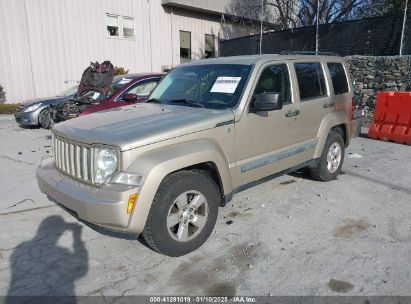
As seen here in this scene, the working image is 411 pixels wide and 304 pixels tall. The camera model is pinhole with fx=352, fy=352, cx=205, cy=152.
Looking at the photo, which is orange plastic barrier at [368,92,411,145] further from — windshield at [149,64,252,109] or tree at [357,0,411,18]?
tree at [357,0,411,18]

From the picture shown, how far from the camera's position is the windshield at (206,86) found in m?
4.04

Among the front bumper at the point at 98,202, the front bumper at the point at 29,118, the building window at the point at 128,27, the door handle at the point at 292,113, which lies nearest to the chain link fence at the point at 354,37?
the building window at the point at 128,27

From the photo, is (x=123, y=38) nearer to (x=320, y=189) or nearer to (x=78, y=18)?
(x=78, y=18)

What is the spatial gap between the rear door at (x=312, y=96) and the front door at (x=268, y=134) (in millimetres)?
189

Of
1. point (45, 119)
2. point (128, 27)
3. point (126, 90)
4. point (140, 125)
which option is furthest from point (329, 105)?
point (128, 27)

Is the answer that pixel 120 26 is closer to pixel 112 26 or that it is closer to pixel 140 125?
pixel 112 26

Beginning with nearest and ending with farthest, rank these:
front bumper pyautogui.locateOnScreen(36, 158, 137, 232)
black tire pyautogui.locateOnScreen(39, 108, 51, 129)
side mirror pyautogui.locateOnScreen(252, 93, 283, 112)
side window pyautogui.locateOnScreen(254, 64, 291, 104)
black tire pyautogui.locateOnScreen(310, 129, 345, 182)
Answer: front bumper pyautogui.locateOnScreen(36, 158, 137, 232) → side mirror pyautogui.locateOnScreen(252, 93, 283, 112) → side window pyautogui.locateOnScreen(254, 64, 291, 104) → black tire pyautogui.locateOnScreen(310, 129, 345, 182) → black tire pyautogui.locateOnScreen(39, 108, 51, 129)

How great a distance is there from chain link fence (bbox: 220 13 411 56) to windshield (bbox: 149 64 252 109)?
9358 millimetres

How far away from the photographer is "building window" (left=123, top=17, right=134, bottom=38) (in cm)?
1839

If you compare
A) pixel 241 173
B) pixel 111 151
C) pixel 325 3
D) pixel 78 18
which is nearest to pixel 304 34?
pixel 325 3

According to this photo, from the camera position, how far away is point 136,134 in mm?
3203

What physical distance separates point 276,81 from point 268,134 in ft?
2.33

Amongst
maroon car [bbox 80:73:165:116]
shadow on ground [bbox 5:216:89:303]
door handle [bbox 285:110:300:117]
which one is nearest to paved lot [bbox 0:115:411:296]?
shadow on ground [bbox 5:216:89:303]

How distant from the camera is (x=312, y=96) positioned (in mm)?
4984
